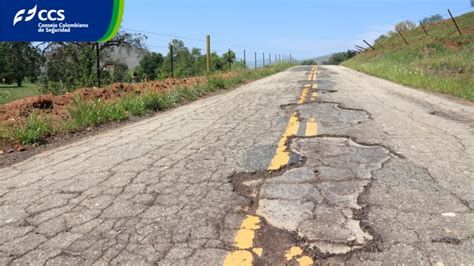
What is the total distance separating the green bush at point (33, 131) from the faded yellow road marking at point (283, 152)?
3616 millimetres

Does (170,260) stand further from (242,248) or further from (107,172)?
(107,172)

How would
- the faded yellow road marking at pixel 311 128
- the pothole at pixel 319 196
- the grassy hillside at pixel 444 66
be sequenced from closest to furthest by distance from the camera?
the pothole at pixel 319 196 → the faded yellow road marking at pixel 311 128 → the grassy hillside at pixel 444 66

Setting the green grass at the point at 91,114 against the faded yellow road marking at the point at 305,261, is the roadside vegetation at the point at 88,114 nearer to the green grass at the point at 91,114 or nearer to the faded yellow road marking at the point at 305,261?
the green grass at the point at 91,114

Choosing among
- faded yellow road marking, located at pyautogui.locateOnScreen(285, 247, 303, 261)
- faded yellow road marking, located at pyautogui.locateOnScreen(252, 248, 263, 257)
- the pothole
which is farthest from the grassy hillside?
faded yellow road marking, located at pyautogui.locateOnScreen(252, 248, 263, 257)

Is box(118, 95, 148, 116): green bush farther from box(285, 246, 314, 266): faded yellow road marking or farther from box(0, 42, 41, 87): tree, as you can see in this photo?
box(285, 246, 314, 266): faded yellow road marking

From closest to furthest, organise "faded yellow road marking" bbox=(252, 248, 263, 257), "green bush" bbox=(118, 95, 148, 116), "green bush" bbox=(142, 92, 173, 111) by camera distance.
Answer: "faded yellow road marking" bbox=(252, 248, 263, 257)
"green bush" bbox=(118, 95, 148, 116)
"green bush" bbox=(142, 92, 173, 111)

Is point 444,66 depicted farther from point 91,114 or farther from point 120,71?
point 120,71

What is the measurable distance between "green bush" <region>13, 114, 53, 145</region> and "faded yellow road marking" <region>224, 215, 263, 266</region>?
4.40 meters

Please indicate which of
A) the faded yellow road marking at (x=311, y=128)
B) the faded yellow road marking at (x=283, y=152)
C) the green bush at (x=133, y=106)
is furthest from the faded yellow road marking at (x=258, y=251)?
the green bush at (x=133, y=106)

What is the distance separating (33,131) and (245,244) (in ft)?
15.8

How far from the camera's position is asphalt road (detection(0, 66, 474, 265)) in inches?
109

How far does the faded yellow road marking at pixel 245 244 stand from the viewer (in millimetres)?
2604

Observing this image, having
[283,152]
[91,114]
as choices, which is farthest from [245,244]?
[91,114]

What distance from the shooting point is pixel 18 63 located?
1953 centimetres
